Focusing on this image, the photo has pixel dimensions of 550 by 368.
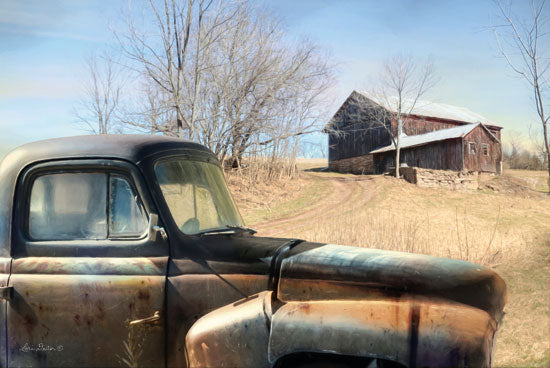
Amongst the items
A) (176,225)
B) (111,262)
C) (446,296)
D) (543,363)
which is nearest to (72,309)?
(111,262)

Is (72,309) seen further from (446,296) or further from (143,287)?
(446,296)

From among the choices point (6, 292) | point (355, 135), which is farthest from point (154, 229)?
point (355, 135)

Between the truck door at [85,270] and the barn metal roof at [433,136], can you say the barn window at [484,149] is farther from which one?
the truck door at [85,270]

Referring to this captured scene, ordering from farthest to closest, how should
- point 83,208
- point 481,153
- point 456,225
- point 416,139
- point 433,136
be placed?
1. point 416,139
2. point 433,136
3. point 481,153
4. point 456,225
5. point 83,208

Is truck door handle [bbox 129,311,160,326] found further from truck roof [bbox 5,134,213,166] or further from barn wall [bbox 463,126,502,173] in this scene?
barn wall [bbox 463,126,502,173]

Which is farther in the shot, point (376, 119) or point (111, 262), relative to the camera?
point (376, 119)

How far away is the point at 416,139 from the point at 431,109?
573cm

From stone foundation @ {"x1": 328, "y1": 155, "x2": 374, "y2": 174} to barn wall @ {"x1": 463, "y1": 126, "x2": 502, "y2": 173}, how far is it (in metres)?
8.32

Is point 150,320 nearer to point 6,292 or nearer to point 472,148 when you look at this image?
point 6,292

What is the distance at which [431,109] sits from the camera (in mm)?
38625

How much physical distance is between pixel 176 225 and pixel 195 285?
1.38 ft

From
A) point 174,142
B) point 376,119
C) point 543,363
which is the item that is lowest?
point 543,363

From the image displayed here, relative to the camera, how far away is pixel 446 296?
2.08 metres

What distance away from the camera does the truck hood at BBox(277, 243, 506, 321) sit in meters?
2.12
